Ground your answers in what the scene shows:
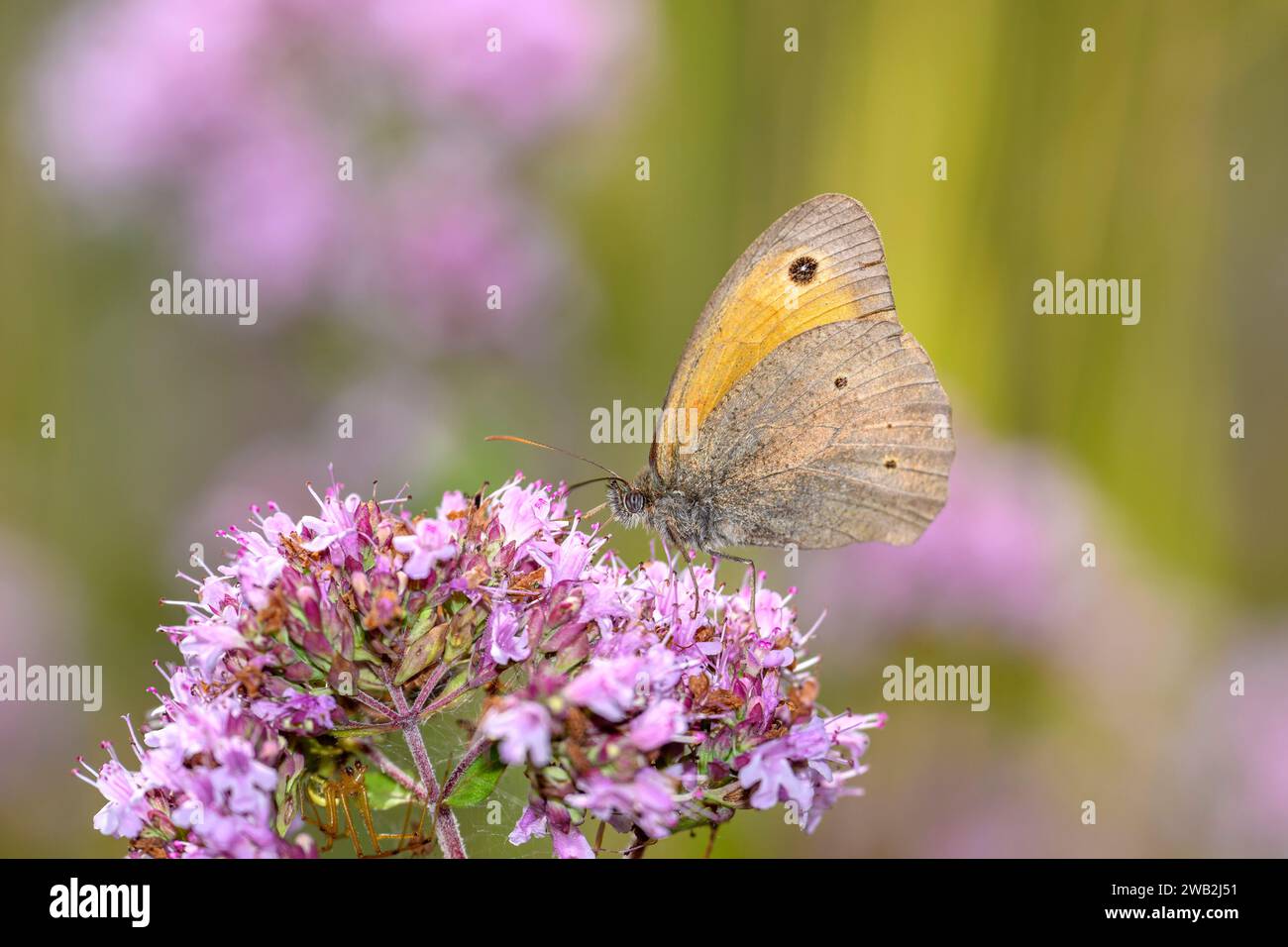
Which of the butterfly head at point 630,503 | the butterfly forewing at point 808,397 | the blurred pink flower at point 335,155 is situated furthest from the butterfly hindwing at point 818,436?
the blurred pink flower at point 335,155

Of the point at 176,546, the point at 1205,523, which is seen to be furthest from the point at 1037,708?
the point at 176,546

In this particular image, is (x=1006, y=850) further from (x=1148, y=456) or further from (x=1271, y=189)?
(x=1271, y=189)

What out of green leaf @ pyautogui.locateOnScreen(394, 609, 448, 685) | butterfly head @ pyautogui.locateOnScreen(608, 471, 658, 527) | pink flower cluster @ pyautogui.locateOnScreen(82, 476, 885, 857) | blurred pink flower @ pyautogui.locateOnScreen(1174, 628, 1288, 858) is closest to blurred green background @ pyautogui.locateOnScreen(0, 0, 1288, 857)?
blurred pink flower @ pyautogui.locateOnScreen(1174, 628, 1288, 858)

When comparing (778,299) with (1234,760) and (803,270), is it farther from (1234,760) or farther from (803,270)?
(1234,760)

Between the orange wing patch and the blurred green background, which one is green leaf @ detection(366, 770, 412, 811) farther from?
the blurred green background

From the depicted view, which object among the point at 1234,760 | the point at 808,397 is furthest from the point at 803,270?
the point at 1234,760

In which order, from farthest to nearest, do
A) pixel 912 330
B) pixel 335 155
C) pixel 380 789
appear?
pixel 335 155 < pixel 912 330 < pixel 380 789
